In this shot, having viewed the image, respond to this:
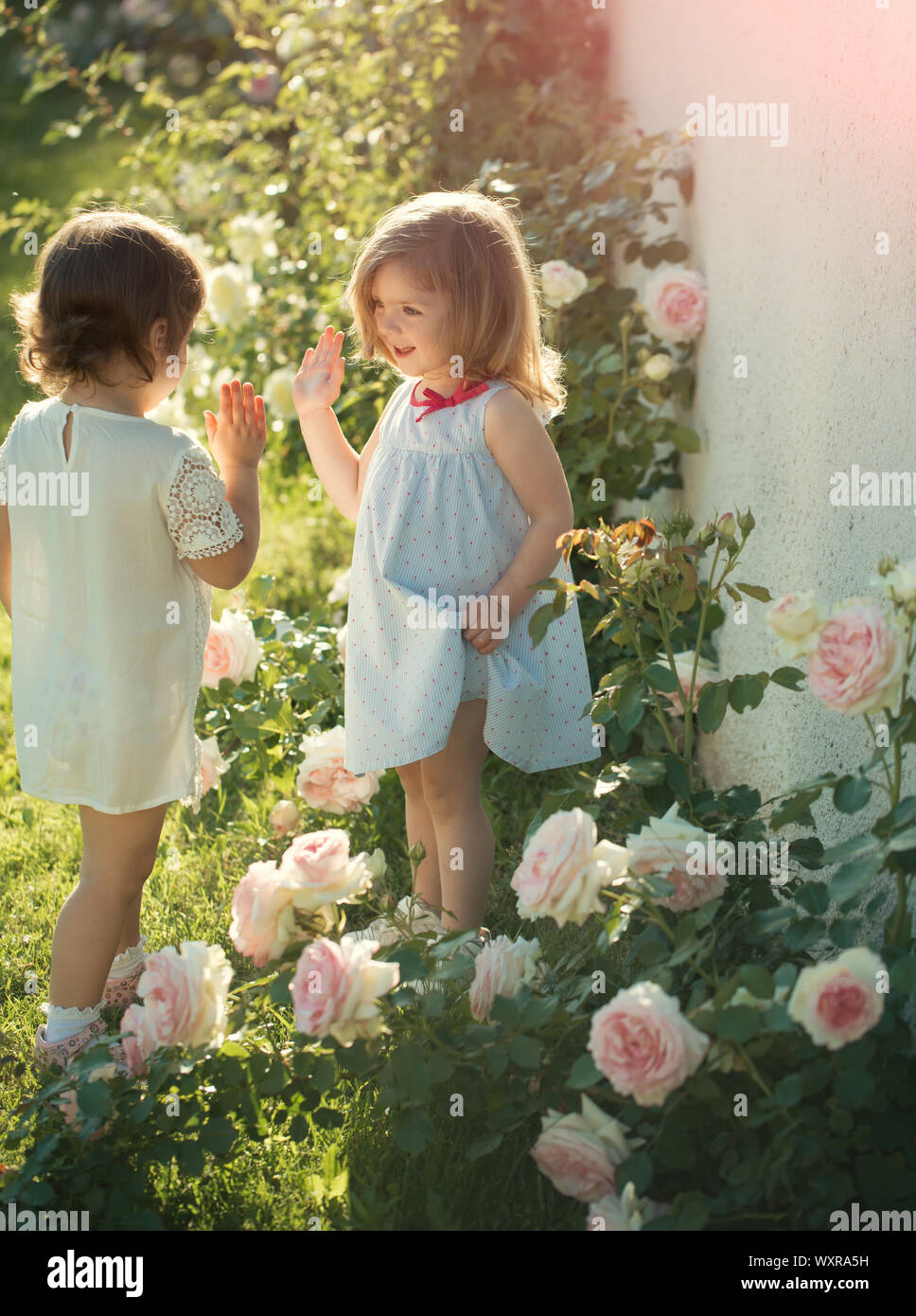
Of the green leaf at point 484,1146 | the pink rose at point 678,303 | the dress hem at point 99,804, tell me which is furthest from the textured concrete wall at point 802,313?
the dress hem at point 99,804

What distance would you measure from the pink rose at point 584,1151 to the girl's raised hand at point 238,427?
1231 mm

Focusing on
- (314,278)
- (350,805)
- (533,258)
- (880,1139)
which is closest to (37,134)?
(314,278)

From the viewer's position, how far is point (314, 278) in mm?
4586

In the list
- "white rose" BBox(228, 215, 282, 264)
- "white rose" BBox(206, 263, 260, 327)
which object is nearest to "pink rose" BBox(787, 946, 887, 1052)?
"white rose" BBox(206, 263, 260, 327)

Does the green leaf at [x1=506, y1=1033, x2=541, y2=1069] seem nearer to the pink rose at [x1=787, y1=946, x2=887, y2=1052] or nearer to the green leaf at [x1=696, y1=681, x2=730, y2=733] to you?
the pink rose at [x1=787, y1=946, x2=887, y2=1052]

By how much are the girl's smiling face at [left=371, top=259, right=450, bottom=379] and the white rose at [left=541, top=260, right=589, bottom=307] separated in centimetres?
111

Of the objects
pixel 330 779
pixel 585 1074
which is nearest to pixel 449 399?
pixel 330 779

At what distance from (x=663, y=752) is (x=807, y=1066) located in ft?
2.01

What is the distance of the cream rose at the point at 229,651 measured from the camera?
9.41ft

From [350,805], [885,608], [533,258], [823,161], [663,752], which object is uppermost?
[533,258]

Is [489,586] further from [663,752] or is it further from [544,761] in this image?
[663,752]

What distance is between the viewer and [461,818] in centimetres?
229

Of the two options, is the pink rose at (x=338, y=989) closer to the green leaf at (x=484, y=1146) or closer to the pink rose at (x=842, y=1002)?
the green leaf at (x=484, y=1146)

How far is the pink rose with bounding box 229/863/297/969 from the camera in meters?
1.68
